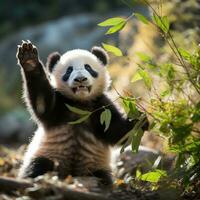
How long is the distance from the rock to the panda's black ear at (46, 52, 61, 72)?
390 inches

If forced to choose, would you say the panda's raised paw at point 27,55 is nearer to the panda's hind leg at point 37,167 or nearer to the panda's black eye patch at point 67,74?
the panda's black eye patch at point 67,74

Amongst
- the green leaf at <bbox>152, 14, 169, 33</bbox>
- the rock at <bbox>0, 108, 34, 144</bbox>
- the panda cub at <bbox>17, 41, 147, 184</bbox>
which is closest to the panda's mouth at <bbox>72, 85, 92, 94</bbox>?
the panda cub at <bbox>17, 41, 147, 184</bbox>

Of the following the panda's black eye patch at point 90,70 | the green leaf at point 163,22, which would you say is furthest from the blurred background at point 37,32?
the green leaf at point 163,22

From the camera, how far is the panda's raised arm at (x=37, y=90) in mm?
5168

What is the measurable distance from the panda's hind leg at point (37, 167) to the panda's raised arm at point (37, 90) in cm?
43

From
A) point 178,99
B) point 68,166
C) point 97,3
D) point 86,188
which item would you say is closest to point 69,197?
point 86,188

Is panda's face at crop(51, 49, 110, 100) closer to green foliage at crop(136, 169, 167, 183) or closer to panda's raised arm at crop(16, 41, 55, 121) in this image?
panda's raised arm at crop(16, 41, 55, 121)

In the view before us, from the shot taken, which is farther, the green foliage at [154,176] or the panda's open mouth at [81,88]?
the panda's open mouth at [81,88]

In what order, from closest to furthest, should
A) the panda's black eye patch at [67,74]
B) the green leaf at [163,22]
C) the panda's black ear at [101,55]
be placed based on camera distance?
the green leaf at [163,22] < the panda's black eye patch at [67,74] < the panda's black ear at [101,55]

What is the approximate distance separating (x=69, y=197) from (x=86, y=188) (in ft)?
1.10

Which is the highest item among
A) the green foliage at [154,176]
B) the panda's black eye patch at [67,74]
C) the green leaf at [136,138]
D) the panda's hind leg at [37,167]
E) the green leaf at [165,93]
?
the panda's black eye patch at [67,74]

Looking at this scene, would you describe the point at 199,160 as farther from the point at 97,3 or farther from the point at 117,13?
the point at 97,3

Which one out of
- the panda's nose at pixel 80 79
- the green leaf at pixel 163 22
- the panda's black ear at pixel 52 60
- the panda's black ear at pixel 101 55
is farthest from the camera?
the panda's black ear at pixel 101 55

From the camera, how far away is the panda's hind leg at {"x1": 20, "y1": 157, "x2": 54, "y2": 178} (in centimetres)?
498
